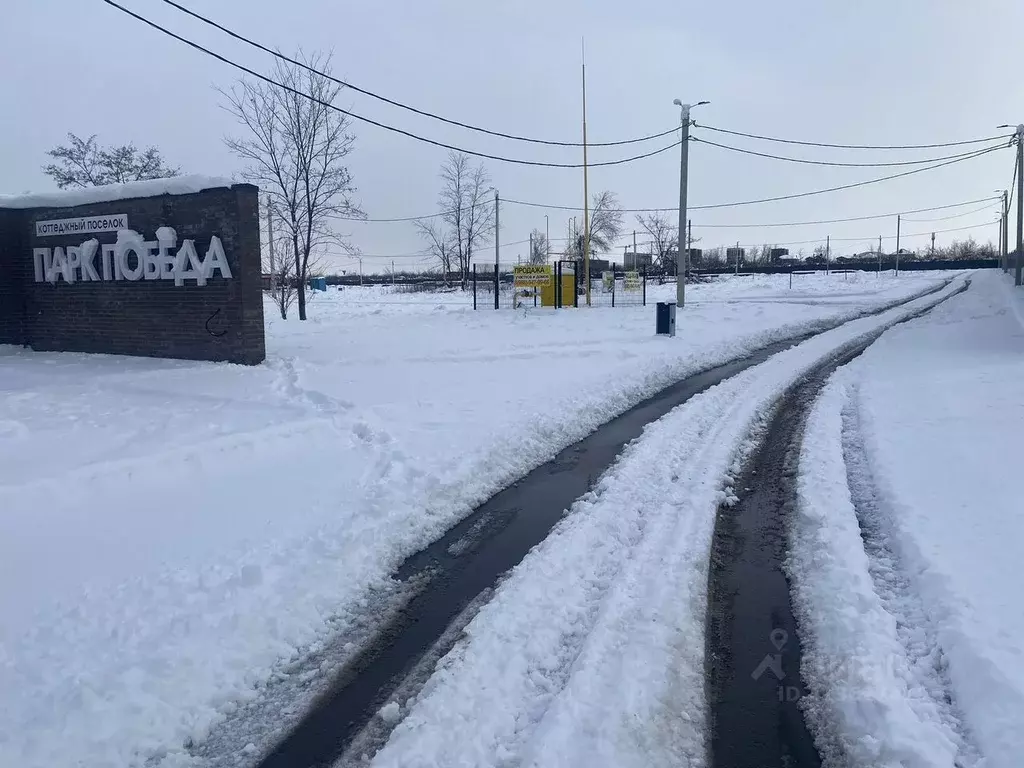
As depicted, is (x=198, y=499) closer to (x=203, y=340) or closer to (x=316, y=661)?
(x=316, y=661)

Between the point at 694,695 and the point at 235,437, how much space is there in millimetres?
5721

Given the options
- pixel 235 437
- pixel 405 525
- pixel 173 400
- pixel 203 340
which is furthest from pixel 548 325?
pixel 405 525

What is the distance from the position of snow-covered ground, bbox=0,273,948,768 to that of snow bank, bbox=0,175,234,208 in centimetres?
300

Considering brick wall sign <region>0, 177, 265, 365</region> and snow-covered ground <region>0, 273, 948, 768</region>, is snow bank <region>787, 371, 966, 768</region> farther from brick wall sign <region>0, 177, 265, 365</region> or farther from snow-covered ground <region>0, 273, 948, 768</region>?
brick wall sign <region>0, 177, 265, 365</region>

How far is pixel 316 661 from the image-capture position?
404 centimetres

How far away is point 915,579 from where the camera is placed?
15.4ft

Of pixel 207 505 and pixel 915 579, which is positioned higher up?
pixel 207 505

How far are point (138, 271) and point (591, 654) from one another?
12.5m

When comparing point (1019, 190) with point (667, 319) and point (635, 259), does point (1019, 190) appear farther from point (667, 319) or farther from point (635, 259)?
point (635, 259)

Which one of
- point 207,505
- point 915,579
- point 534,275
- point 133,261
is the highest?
point 534,275

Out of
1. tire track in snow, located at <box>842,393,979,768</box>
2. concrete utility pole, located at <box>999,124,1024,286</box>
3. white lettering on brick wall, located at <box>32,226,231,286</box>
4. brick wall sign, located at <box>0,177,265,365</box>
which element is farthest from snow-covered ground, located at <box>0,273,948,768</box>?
concrete utility pole, located at <box>999,124,1024,286</box>

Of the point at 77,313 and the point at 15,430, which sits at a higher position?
the point at 77,313

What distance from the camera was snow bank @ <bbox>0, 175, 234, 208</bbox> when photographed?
41.5 ft

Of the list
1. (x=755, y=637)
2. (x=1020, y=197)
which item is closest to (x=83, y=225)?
(x=755, y=637)
